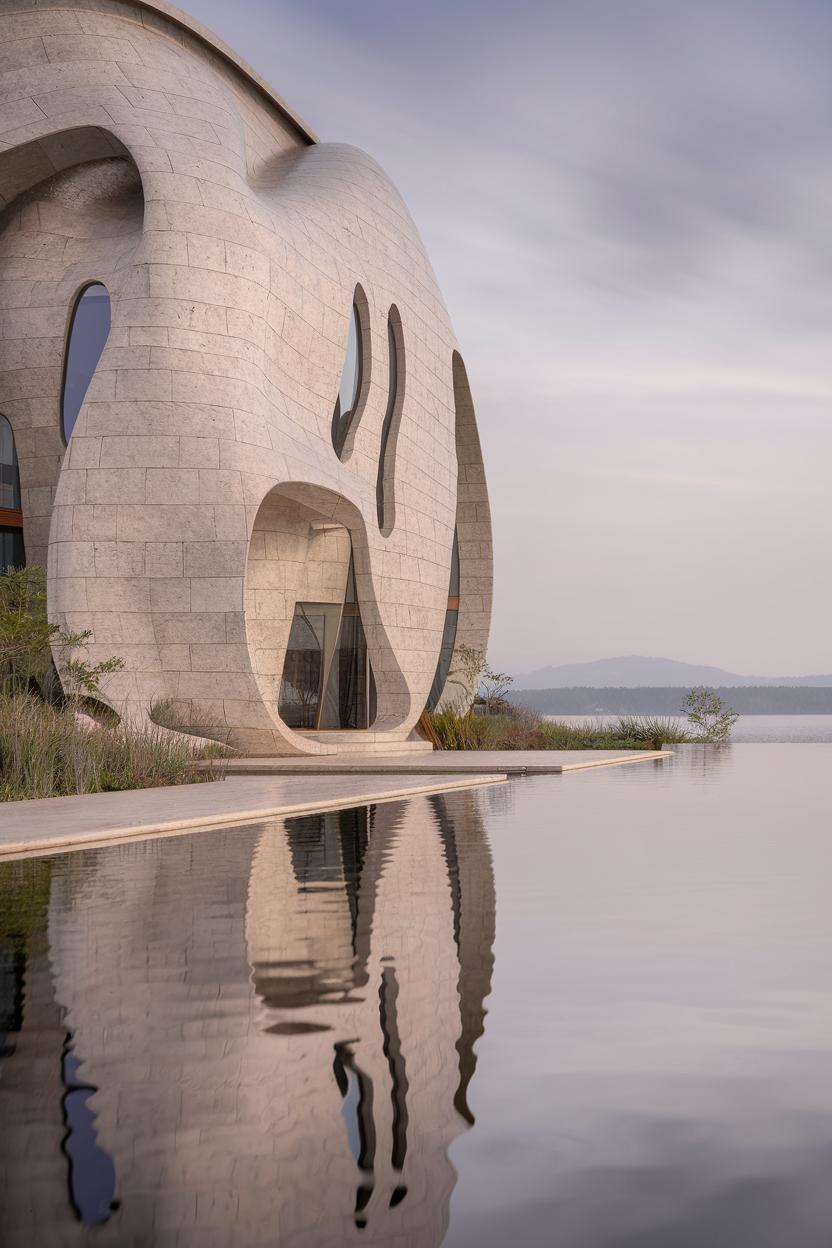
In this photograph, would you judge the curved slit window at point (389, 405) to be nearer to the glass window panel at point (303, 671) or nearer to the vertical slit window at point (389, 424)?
the vertical slit window at point (389, 424)

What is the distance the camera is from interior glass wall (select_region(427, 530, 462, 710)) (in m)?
35.9

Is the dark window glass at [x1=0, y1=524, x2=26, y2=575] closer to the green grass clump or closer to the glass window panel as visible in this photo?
the glass window panel

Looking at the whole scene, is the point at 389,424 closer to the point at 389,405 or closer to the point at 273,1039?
the point at 389,405

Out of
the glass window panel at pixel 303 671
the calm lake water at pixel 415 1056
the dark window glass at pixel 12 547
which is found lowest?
the calm lake water at pixel 415 1056

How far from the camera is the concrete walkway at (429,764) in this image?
2006 cm

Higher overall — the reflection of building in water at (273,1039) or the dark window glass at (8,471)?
the dark window glass at (8,471)

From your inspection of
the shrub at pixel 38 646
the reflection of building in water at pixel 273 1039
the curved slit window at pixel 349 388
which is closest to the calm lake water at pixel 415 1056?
the reflection of building in water at pixel 273 1039

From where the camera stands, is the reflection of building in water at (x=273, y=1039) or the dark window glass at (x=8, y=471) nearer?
the reflection of building in water at (x=273, y=1039)

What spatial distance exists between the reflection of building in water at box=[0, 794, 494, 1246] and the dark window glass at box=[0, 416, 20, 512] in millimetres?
17813

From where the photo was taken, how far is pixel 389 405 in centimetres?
2916

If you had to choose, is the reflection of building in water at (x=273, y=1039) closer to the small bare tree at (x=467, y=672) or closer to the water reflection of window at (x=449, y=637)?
the small bare tree at (x=467, y=672)

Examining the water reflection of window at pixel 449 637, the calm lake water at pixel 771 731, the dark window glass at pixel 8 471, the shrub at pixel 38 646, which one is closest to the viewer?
the shrub at pixel 38 646

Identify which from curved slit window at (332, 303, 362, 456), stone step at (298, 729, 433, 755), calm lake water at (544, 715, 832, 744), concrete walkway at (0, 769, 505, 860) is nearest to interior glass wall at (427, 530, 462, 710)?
calm lake water at (544, 715, 832, 744)

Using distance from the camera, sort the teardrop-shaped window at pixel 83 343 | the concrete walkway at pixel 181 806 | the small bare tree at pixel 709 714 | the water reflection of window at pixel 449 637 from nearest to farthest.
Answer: the concrete walkway at pixel 181 806 → the teardrop-shaped window at pixel 83 343 → the water reflection of window at pixel 449 637 → the small bare tree at pixel 709 714
